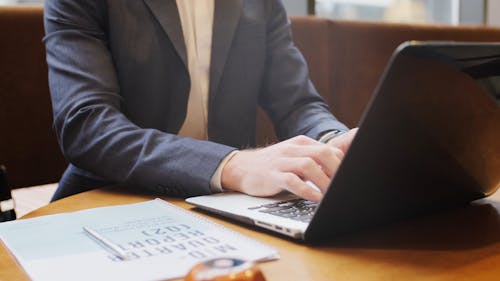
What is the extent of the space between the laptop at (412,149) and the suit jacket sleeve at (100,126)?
0.41 feet

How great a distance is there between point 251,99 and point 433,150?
0.75 m

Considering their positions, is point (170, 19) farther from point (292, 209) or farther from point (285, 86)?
point (292, 209)

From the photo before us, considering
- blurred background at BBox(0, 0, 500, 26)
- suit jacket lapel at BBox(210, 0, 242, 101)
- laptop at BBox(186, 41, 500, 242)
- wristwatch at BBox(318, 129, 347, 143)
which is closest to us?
laptop at BBox(186, 41, 500, 242)

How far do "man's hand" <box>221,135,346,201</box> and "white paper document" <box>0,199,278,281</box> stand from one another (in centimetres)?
10

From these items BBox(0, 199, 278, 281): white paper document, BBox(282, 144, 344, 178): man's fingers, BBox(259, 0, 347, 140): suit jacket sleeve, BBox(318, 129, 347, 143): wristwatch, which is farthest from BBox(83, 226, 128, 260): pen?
BBox(259, 0, 347, 140): suit jacket sleeve

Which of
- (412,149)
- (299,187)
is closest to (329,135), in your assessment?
(299,187)

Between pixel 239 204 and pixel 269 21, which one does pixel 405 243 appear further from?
pixel 269 21

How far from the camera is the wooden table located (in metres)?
0.49

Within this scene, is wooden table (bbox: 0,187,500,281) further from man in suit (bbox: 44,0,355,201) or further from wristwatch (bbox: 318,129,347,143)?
wristwatch (bbox: 318,129,347,143)

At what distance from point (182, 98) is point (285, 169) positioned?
1.70ft

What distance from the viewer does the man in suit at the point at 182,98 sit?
0.77 m

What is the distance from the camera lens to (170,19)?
1111 millimetres

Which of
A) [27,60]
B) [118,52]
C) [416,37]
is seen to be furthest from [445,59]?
[416,37]

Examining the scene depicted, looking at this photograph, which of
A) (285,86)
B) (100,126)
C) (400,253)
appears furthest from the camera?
(285,86)
